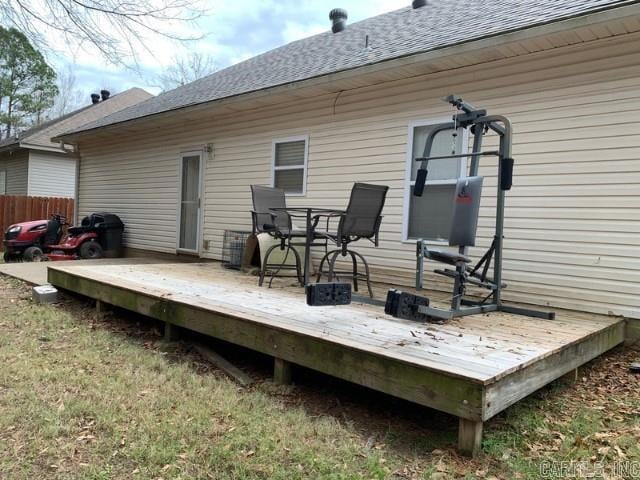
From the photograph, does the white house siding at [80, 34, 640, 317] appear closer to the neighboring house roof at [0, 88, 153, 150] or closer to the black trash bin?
the black trash bin

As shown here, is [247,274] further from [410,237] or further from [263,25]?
[263,25]

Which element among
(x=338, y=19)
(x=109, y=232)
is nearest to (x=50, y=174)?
(x=109, y=232)

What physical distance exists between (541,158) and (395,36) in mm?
2895

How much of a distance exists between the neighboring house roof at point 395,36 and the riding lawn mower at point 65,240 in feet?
6.85

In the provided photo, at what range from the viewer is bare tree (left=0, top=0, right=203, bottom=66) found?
6.36 m

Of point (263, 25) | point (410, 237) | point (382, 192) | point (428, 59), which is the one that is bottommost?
point (410, 237)

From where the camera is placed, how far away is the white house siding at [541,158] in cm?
387

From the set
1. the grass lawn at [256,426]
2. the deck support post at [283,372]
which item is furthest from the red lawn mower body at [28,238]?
the deck support post at [283,372]

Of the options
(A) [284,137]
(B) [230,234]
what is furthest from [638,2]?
(B) [230,234]

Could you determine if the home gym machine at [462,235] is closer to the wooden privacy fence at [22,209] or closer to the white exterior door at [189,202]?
the white exterior door at [189,202]

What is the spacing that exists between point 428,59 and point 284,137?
2.57m

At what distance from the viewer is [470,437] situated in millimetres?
2176

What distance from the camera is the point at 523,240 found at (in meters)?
4.42

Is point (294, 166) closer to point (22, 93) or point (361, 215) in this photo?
point (361, 215)
